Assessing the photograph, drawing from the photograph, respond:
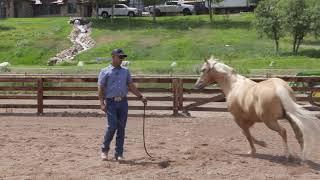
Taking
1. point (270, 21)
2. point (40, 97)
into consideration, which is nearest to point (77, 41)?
point (270, 21)

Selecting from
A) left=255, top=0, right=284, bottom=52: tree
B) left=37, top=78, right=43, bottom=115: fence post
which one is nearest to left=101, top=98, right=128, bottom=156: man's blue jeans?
left=37, top=78, right=43, bottom=115: fence post

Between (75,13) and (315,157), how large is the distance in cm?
6705

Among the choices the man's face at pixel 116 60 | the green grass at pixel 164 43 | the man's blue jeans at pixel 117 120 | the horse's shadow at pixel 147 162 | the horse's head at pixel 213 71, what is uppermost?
the man's face at pixel 116 60

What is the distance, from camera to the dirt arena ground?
27.7 feet

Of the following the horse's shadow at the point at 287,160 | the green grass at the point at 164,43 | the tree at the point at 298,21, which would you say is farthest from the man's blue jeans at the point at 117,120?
the tree at the point at 298,21

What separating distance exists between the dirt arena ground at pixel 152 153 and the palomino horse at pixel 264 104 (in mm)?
475

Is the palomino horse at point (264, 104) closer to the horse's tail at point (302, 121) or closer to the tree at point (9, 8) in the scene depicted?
the horse's tail at point (302, 121)

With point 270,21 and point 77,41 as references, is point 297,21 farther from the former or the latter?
point 77,41

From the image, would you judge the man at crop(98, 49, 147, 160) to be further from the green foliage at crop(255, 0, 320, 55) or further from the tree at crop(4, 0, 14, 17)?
the tree at crop(4, 0, 14, 17)

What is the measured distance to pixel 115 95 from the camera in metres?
9.35

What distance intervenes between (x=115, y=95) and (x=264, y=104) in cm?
223

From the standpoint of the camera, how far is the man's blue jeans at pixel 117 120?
9406 mm

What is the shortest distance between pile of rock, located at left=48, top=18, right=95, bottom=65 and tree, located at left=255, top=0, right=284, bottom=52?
13.1m

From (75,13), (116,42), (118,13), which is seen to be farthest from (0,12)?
(116,42)
